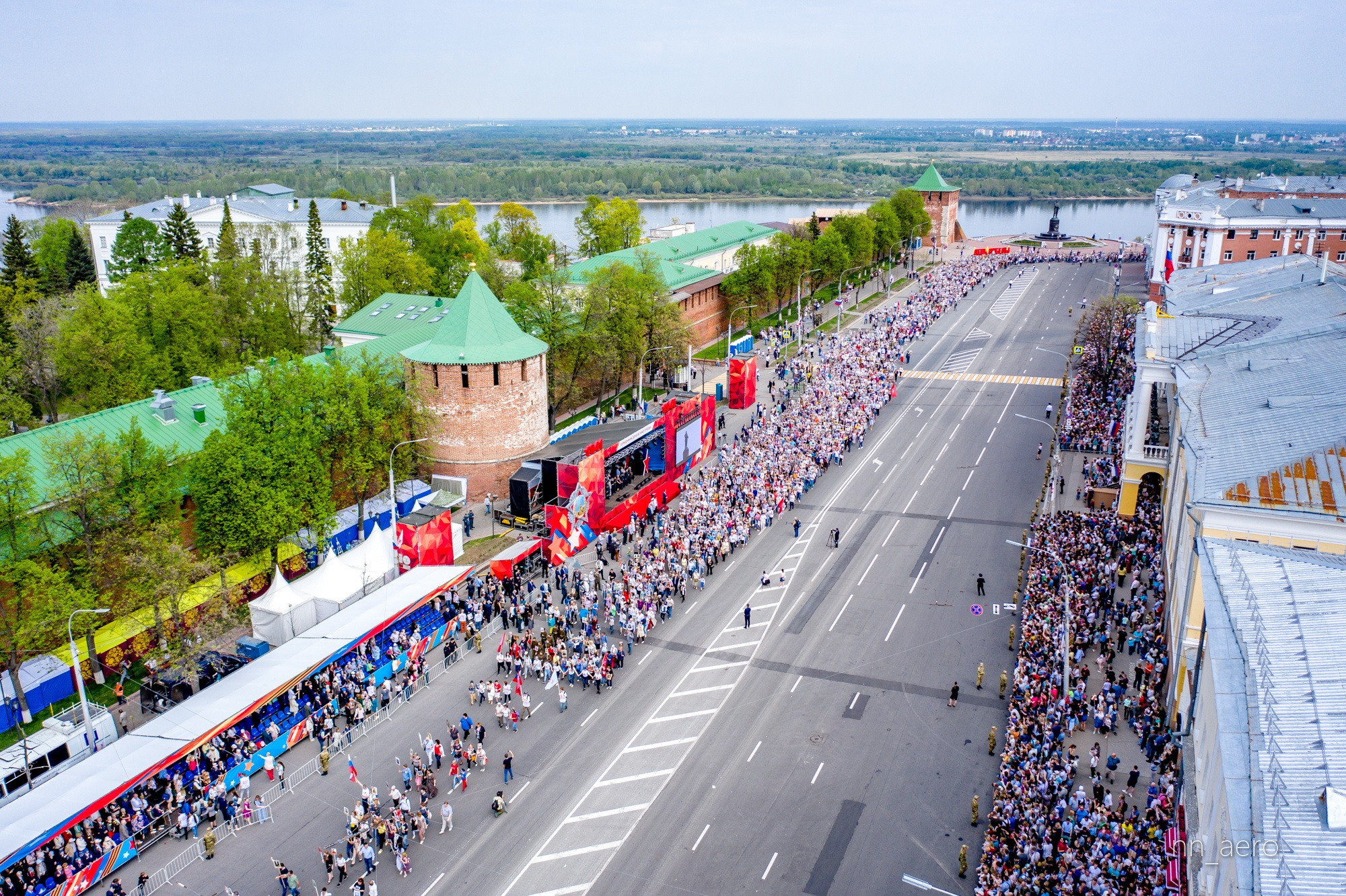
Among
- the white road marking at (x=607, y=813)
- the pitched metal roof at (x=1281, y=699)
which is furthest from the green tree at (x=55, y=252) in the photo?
the pitched metal roof at (x=1281, y=699)

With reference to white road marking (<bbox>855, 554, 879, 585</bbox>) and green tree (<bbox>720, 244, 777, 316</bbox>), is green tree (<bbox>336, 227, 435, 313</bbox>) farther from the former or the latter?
white road marking (<bbox>855, 554, 879, 585</bbox>)

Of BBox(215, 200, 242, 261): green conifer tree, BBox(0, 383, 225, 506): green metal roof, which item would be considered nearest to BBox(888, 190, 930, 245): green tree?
BBox(215, 200, 242, 261): green conifer tree

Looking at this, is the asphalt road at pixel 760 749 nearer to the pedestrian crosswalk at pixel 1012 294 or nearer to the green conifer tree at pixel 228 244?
the green conifer tree at pixel 228 244

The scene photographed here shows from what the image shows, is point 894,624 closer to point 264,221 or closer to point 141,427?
point 141,427

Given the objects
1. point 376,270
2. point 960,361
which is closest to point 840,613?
point 960,361

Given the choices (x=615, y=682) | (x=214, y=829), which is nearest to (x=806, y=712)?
(x=615, y=682)

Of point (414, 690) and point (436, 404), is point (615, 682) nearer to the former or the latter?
point (414, 690)
